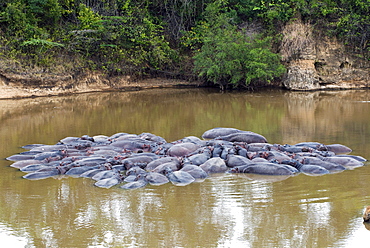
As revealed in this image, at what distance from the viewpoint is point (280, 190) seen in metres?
8.68

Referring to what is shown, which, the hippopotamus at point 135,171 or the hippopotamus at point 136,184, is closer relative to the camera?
the hippopotamus at point 136,184

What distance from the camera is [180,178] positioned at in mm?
9242

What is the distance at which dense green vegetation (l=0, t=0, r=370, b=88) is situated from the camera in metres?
24.4

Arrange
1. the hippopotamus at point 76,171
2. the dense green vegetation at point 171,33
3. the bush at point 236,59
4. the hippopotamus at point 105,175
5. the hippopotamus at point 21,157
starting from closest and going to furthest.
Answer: the hippopotamus at point 105,175
the hippopotamus at point 76,171
the hippopotamus at point 21,157
the dense green vegetation at point 171,33
the bush at point 236,59

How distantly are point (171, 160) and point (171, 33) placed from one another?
20798mm

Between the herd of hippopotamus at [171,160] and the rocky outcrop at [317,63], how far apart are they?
50.5ft

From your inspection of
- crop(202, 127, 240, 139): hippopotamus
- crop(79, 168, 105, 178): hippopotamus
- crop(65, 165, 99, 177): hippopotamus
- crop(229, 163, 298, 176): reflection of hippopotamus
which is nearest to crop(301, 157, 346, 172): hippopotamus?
crop(229, 163, 298, 176): reflection of hippopotamus

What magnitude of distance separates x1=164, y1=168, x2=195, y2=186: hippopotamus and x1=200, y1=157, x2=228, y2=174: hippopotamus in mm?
600

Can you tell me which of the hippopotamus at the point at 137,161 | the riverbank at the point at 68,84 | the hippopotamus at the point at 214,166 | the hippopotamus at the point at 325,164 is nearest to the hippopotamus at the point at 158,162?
the hippopotamus at the point at 137,161

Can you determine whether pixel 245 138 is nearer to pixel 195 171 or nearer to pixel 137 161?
pixel 195 171

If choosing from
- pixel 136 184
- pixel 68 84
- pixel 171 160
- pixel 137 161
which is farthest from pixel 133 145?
pixel 68 84

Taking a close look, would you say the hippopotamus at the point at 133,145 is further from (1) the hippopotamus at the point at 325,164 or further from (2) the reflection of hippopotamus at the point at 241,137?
(1) the hippopotamus at the point at 325,164

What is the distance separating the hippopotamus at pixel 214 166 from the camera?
9.85 m

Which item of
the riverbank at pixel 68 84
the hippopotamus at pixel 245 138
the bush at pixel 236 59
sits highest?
the bush at pixel 236 59
